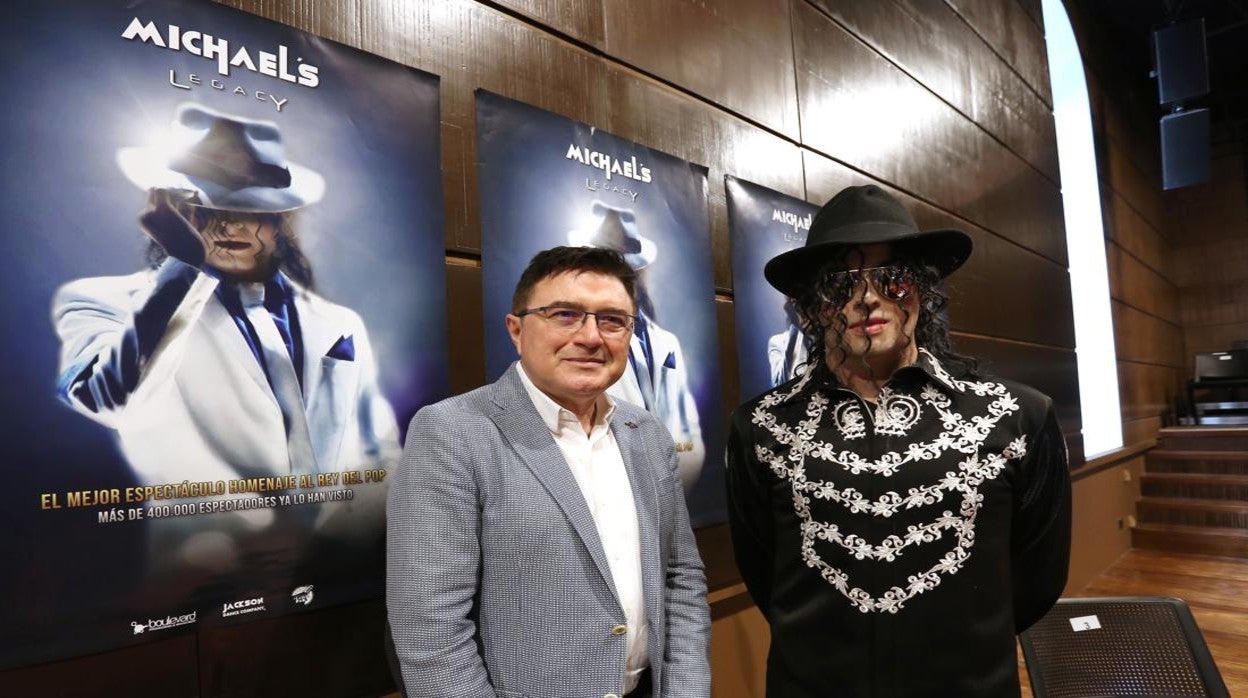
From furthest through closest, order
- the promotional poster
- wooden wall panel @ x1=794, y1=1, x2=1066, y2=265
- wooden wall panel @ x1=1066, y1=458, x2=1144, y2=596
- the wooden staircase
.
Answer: the wooden staircase, wooden wall panel @ x1=1066, y1=458, x2=1144, y2=596, wooden wall panel @ x1=794, y1=1, x2=1066, y2=265, the promotional poster

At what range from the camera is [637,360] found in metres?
1.84

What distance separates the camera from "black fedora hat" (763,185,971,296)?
4.01ft

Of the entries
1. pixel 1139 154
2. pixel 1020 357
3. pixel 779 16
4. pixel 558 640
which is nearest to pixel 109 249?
pixel 558 640

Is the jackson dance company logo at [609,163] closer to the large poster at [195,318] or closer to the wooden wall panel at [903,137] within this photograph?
the large poster at [195,318]

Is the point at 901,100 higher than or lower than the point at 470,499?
higher

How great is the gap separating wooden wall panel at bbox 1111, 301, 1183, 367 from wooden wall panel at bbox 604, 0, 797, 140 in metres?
5.71

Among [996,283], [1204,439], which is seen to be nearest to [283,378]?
[996,283]

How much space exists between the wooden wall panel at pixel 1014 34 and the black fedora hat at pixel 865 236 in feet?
10.8

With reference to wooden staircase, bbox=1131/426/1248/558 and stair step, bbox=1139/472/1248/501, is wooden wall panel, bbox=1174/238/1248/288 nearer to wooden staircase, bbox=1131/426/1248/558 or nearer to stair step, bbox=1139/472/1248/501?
wooden staircase, bbox=1131/426/1248/558

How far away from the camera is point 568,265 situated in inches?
46.8

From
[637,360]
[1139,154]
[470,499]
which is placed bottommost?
[470,499]

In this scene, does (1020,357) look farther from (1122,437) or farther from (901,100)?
(1122,437)

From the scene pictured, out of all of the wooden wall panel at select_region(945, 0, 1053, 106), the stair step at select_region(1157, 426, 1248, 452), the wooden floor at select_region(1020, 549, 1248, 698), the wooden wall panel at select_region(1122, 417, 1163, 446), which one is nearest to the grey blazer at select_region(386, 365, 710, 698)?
the wooden floor at select_region(1020, 549, 1248, 698)

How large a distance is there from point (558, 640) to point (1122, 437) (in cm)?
703
